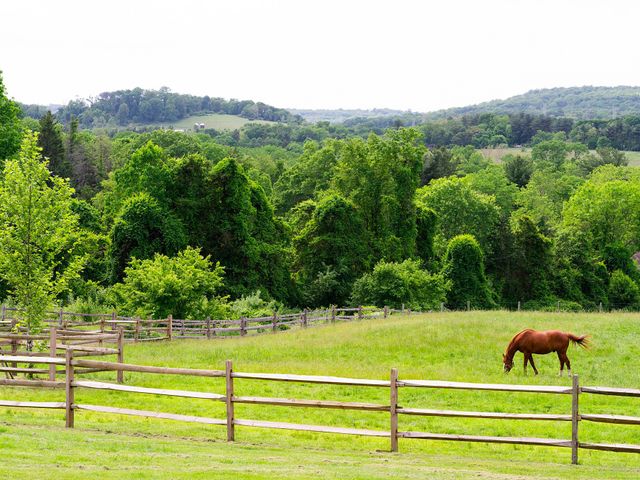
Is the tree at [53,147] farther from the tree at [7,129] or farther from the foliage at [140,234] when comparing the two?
the foliage at [140,234]

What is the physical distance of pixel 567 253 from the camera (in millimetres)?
94438

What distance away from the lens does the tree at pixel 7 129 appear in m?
61.5

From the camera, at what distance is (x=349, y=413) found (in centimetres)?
2355

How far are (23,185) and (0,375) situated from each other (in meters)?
6.21

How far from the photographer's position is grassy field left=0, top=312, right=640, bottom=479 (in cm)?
1430

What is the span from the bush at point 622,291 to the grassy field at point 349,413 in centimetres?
5392

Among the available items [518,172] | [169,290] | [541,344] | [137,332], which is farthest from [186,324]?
[518,172]

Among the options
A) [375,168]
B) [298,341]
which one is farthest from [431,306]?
[298,341]

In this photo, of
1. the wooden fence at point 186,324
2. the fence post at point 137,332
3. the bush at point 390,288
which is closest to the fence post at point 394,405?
the wooden fence at point 186,324

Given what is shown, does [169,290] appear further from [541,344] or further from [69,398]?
[69,398]

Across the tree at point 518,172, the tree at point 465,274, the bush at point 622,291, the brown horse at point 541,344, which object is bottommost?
the bush at point 622,291

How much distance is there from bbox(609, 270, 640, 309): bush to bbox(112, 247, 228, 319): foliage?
6091cm

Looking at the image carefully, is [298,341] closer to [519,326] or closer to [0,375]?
[519,326]

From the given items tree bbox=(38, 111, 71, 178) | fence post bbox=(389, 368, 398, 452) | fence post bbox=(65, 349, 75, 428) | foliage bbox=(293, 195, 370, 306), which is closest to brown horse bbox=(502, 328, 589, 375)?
fence post bbox=(389, 368, 398, 452)
